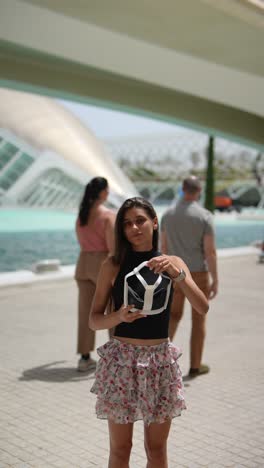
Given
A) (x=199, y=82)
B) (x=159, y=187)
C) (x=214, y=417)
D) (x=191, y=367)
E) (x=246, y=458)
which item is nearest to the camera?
(x=246, y=458)

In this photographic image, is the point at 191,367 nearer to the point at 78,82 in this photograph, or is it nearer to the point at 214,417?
the point at 214,417

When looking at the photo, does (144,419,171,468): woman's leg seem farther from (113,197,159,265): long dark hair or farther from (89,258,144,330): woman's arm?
(113,197,159,265): long dark hair

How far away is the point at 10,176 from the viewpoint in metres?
31.9

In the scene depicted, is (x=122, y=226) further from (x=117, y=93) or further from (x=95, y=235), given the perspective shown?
(x=117, y=93)

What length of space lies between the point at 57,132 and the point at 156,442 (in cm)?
3684

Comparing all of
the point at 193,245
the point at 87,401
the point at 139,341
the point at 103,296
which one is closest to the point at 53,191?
the point at 193,245

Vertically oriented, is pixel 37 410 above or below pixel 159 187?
below

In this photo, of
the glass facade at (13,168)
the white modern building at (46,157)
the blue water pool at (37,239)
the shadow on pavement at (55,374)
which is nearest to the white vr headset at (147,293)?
the shadow on pavement at (55,374)

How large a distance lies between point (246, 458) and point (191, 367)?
5.91 feet

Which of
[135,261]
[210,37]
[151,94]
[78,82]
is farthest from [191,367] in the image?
[151,94]

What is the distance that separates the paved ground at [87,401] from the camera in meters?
3.74

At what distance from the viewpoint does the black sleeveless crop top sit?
2.61 m

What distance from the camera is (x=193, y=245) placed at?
211 inches

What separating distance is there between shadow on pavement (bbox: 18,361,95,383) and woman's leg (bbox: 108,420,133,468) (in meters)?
2.68
